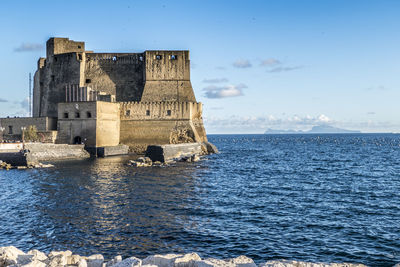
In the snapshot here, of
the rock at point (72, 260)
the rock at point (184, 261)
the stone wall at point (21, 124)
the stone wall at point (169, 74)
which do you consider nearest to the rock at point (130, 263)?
the rock at point (184, 261)

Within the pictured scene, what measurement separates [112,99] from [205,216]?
96.7ft

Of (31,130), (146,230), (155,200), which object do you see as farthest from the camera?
(31,130)

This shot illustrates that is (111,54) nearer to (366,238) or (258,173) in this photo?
(258,173)

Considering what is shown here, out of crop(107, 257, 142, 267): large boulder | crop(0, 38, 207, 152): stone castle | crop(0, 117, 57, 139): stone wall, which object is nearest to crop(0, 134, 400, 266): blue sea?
crop(107, 257, 142, 267): large boulder

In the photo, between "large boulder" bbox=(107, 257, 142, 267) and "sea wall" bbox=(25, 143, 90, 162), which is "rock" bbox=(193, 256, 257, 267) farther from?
"sea wall" bbox=(25, 143, 90, 162)

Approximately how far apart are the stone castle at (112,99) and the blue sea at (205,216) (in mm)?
14011

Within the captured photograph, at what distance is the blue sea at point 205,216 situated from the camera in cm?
992

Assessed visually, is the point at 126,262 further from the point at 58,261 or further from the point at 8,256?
the point at 8,256

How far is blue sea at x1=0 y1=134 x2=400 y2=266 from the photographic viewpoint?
32.6 feet

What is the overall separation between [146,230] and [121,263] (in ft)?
14.0

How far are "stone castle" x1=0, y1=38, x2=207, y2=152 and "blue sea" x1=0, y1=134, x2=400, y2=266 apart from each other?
14011 millimetres

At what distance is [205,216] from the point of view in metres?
13.3

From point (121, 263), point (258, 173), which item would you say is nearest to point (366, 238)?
point (121, 263)

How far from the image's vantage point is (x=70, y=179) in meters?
21.6
